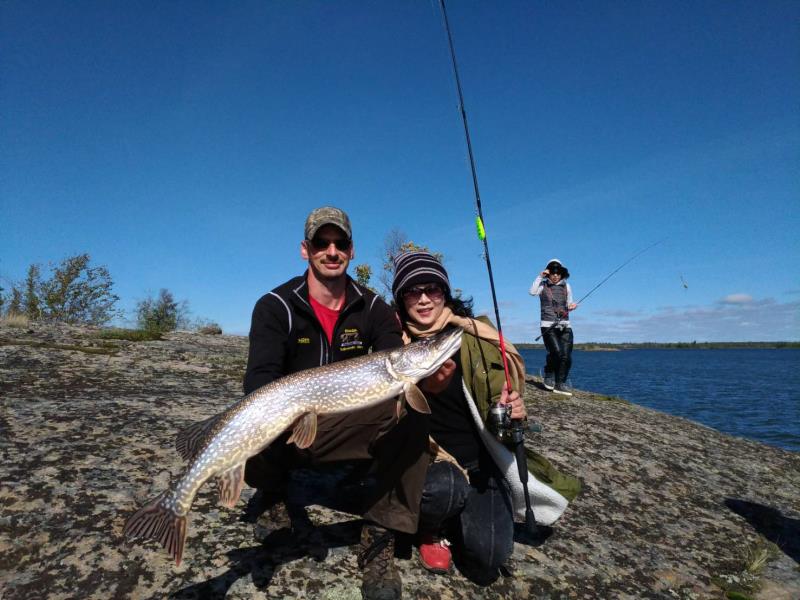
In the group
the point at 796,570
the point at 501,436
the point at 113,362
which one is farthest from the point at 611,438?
the point at 113,362

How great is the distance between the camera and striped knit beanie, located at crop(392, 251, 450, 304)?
353cm

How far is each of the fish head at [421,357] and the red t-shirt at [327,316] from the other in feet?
2.88

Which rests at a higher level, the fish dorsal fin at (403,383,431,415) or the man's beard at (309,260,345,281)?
the man's beard at (309,260,345,281)

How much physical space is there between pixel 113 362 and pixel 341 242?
5.24 metres

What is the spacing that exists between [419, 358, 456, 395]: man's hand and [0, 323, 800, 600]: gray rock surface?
1.19 metres

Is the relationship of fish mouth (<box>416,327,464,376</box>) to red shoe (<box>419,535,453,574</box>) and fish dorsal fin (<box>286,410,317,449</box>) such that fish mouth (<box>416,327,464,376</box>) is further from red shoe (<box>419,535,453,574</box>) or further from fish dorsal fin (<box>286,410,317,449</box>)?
red shoe (<box>419,535,453,574</box>)

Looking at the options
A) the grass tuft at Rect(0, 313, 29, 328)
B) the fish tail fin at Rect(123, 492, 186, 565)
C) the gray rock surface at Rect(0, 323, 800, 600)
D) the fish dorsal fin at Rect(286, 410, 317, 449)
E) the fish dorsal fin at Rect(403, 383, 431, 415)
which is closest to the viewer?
the fish tail fin at Rect(123, 492, 186, 565)

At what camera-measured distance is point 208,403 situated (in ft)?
17.5

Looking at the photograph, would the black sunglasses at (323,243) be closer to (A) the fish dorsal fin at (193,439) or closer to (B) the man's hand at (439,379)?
(B) the man's hand at (439,379)

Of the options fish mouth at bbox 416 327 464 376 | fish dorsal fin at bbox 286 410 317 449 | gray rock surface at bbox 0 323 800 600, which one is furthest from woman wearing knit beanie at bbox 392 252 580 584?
fish dorsal fin at bbox 286 410 317 449

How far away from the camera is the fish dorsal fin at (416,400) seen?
9.27 ft

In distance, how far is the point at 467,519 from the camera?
301cm

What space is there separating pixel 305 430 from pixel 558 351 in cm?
768

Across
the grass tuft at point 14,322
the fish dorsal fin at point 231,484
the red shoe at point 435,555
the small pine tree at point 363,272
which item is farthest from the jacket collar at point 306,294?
the small pine tree at point 363,272
